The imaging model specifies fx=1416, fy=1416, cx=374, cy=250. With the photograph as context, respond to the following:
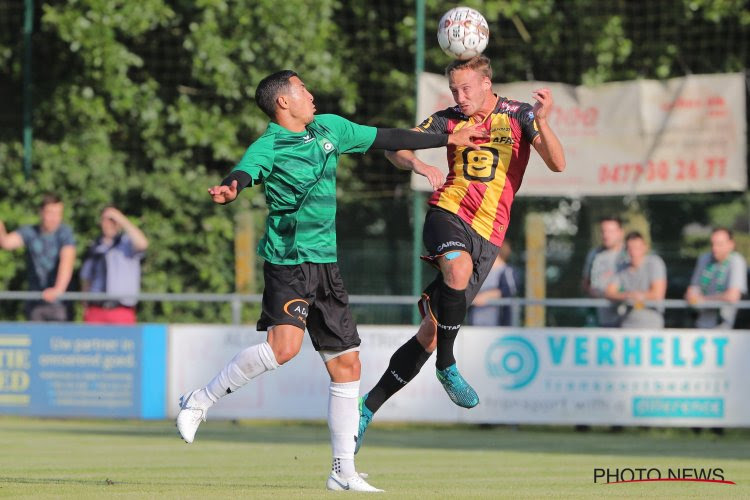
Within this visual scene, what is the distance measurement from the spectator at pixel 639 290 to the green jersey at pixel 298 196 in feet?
23.4

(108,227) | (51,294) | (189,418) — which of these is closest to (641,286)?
(108,227)

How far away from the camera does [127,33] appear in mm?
18125

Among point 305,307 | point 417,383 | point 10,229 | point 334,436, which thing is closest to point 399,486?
point 334,436

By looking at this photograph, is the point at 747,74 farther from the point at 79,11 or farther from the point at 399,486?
the point at 399,486

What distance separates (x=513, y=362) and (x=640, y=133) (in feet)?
11.5

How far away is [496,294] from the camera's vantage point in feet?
49.5

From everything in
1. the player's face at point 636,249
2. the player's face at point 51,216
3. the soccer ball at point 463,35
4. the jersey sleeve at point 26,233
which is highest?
the soccer ball at point 463,35

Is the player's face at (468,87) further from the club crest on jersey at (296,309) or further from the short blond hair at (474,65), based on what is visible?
the club crest on jersey at (296,309)

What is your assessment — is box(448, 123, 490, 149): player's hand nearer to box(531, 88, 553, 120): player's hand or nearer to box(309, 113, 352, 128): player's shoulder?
box(531, 88, 553, 120): player's hand

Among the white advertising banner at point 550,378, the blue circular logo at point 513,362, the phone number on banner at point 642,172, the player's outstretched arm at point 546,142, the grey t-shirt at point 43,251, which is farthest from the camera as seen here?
the phone number on banner at point 642,172

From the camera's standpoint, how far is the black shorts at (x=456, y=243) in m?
8.79

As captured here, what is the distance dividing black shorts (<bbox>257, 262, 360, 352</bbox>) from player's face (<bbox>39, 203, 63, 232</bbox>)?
777cm

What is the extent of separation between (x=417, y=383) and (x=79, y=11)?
23.1 ft

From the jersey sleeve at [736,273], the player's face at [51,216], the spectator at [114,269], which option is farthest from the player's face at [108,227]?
the jersey sleeve at [736,273]
